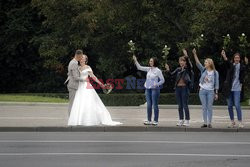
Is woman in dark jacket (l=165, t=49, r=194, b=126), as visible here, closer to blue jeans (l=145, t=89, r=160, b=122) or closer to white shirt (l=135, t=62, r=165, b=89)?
white shirt (l=135, t=62, r=165, b=89)

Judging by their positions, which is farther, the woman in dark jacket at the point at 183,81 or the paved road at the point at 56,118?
the paved road at the point at 56,118

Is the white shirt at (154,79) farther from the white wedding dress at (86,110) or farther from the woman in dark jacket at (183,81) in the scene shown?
the white wedding dress at (86,110)

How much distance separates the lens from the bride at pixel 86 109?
64.5 ft

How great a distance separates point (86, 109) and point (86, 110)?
42 mm

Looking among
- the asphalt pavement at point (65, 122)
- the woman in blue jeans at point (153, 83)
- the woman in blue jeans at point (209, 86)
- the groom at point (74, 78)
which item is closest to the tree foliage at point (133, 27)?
the asphalt pavement at point (65, 122)

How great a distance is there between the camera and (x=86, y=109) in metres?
19.7

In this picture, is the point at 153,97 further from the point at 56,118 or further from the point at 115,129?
the point at 56,118
